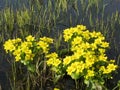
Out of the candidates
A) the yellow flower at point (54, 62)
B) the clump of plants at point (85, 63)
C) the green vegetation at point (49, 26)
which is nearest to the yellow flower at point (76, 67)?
the clump of plants at point (85, 63)

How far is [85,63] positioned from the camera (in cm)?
428

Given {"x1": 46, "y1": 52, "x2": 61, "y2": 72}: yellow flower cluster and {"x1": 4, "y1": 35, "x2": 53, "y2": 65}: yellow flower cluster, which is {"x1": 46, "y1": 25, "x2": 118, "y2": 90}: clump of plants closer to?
{"x1": 46, "y1": 52, "x2": 61, "y2": 72}: yellow flower cluster

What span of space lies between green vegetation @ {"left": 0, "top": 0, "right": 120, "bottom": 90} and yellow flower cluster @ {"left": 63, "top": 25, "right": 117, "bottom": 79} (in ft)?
0.85

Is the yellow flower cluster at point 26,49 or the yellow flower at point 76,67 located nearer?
the yellow flower at point 76,67

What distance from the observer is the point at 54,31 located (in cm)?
593

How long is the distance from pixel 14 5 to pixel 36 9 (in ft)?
1.64

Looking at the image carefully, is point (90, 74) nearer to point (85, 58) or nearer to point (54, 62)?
point (85, 58)

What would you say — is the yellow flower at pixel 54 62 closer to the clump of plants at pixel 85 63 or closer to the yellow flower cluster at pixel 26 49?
the clump of plants at pixel 85 63

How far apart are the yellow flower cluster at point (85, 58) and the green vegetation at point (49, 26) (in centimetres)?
26

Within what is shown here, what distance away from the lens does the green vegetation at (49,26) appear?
473 cm

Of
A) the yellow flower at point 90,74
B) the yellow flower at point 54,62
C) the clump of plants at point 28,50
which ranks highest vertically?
the clump of plants at point 28,50

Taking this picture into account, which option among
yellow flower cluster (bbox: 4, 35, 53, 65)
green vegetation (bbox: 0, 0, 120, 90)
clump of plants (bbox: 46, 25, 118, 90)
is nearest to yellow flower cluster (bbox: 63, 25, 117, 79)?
clump of plants (bbox: 46, 25, 118, 90)

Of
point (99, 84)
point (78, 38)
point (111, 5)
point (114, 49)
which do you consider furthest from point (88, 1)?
point (99, 84)

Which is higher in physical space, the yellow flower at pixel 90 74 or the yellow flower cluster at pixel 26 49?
the yellow flower cluster at pixel 26 49
